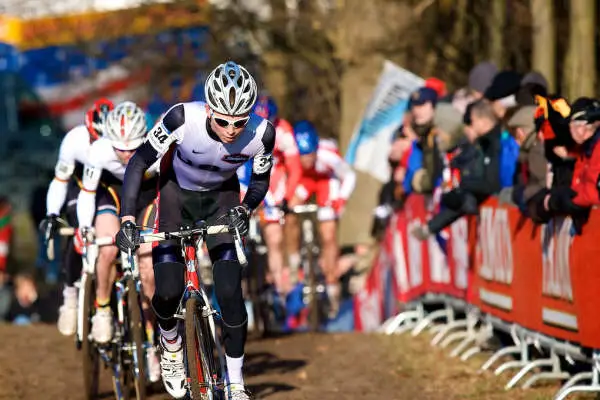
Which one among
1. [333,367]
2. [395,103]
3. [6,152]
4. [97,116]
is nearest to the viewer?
[97,116]

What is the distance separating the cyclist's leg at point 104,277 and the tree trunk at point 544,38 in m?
7.61

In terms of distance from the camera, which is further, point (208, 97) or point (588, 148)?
point (588, 148)

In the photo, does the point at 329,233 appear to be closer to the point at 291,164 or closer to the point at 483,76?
the point at 291,164

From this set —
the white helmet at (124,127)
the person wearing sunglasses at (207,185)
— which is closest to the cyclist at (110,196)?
the white helmet at (124,127)

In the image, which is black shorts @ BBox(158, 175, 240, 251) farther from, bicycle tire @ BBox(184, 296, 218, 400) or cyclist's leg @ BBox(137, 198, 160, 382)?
cyclist's leg @ BBox(137, 198, 160, 382)

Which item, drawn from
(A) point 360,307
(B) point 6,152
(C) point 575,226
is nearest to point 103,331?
(C) point 575,226

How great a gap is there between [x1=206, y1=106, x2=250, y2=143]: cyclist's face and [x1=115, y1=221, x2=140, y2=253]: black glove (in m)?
0.81

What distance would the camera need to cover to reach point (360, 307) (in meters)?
19.3

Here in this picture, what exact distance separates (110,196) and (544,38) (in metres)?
7.70

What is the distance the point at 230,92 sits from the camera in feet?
31.7

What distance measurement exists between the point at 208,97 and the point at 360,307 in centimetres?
982

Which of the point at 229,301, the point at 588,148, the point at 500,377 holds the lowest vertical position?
the point at 500,377

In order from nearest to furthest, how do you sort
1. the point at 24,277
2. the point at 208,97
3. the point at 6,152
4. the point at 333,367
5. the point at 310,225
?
1. the point at 208,97
2. the point at 333,367
3. the point at 310,225
4. the point at 24,277
5. the point at 6,152

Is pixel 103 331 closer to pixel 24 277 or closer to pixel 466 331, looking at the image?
pixel 466 331
